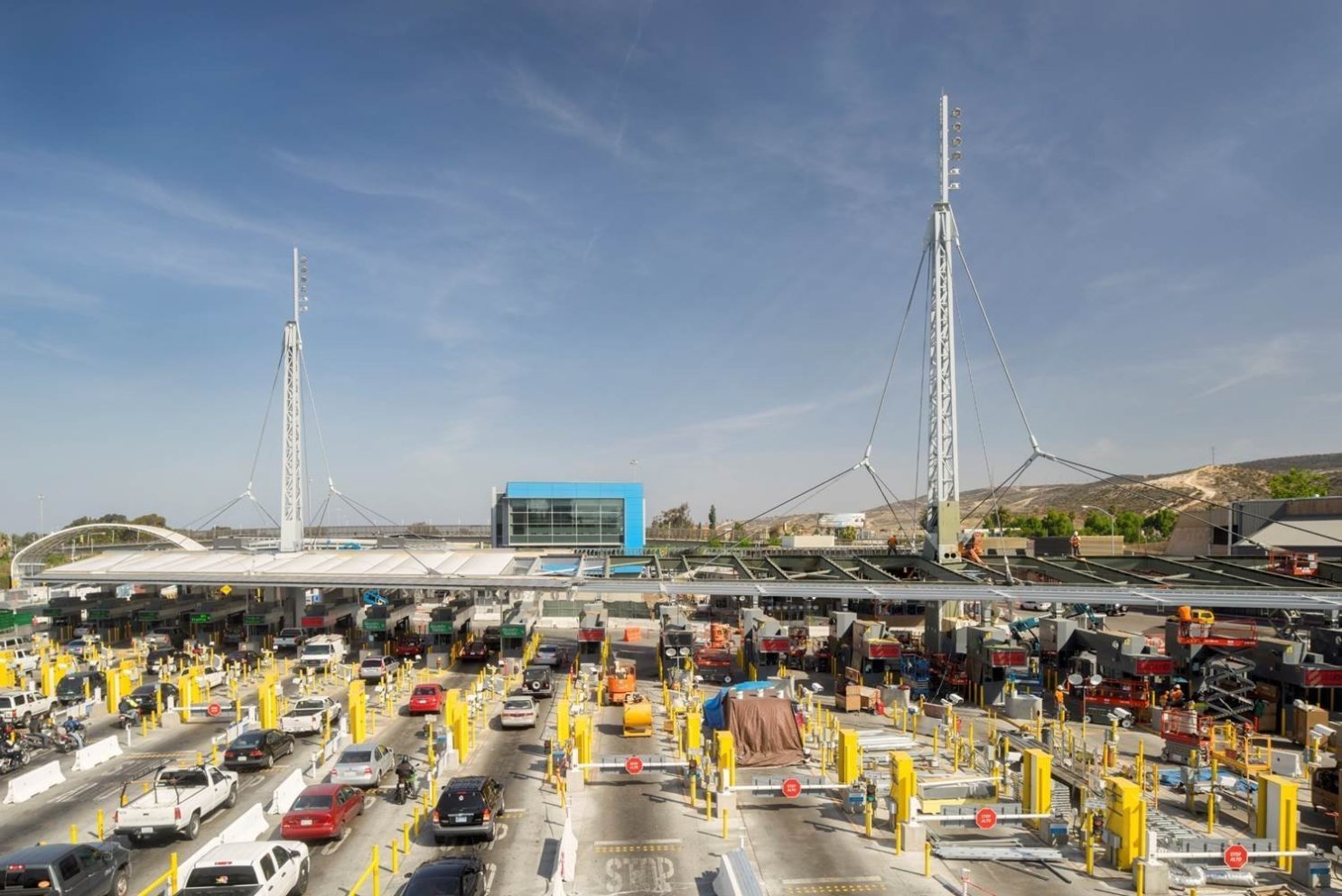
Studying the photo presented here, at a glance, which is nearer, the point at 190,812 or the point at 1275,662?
the point at 190,812

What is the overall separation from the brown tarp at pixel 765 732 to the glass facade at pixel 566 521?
72.5 metres

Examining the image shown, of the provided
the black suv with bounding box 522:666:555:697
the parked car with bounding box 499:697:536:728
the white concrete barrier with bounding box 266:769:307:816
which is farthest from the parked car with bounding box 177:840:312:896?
the black suv with bounding box 522:666:555:697

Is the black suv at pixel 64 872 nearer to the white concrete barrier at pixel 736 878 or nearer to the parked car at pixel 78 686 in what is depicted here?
the white concrete barrier at pixel 736 878

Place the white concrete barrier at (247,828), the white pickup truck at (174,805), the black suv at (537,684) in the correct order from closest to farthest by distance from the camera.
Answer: the white concrete barrier at (247,828) → the white pickup truck at (174,805) → the black suv at (537,684)

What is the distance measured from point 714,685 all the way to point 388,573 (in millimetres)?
17942

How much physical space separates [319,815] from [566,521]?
78769mm

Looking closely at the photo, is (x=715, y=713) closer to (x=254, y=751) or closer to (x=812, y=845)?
(x=812, y=845)

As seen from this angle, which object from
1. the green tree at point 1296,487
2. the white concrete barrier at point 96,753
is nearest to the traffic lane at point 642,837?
the white concrete barrier at point 96,753

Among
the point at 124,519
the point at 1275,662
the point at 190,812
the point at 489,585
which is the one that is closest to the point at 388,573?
the point at 489,585

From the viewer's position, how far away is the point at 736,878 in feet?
46.4

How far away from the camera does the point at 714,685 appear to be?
1463 inches

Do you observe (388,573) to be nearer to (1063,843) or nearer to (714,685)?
(714,685)

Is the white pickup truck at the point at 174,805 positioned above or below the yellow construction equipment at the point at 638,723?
above

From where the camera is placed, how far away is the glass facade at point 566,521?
95.6 m
